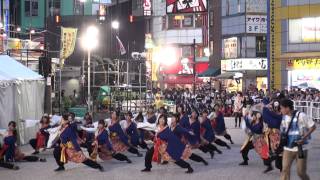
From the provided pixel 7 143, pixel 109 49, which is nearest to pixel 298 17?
pixel 109 49

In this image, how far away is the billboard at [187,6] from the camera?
47031mm

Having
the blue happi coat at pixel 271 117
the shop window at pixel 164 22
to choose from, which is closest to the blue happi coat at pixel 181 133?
the blue happi coat at pixel 271 117

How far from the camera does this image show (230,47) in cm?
5112

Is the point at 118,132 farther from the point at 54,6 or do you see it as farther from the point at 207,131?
the point at 54,6

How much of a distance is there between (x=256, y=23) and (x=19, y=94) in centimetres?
3249

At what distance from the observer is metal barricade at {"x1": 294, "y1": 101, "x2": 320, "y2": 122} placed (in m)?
27.8

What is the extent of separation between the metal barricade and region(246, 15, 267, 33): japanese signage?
21.9 meters

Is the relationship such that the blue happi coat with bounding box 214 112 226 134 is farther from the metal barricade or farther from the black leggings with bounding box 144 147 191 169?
the metal barricade

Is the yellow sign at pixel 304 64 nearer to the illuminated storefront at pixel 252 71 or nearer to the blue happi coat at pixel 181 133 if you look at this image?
the illuminated storefront at pixel 252 71

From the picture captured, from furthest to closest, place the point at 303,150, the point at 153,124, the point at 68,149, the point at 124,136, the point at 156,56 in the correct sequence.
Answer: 1. the point at 156,56
2. the point at 153,124
3. the point at 124,136
4. the point at 68,149
5. the point at 303,150

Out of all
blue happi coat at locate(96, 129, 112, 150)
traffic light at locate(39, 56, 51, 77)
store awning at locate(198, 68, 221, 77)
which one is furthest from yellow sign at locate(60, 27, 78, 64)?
store awning at locate(198, 68, 221, 77)

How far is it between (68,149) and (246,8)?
37355 mm

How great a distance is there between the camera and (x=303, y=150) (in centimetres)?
1006

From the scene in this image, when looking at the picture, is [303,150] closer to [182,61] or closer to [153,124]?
[153,124]
